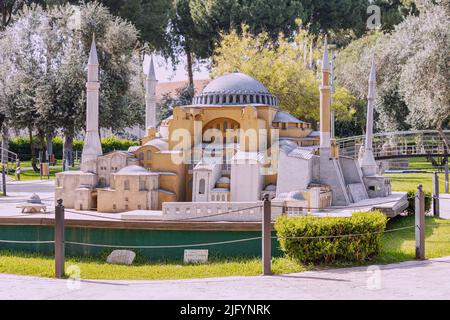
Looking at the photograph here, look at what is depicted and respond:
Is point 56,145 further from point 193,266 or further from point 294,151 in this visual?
point 193,266

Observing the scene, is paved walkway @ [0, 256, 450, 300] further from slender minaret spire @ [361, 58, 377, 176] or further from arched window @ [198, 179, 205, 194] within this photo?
slender minaret spire @ [361, 58, 377, 176]

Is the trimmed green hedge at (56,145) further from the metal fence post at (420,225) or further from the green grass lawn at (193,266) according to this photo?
the metal fence post at (420,225)

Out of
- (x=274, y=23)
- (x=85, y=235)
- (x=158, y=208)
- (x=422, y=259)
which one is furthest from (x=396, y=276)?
(x=274, y=23)

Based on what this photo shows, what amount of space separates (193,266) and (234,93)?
10.5 metres

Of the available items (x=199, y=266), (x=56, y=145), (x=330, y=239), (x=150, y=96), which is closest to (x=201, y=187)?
(x=199, y=266)

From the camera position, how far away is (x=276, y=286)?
10250 millimetres

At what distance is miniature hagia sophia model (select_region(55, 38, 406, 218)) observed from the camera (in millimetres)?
19234

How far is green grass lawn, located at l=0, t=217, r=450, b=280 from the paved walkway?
2.33 ft

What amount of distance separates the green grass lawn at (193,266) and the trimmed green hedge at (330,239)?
197mm

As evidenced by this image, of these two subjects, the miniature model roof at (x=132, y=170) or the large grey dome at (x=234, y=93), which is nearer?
the miniature model roof at (x=132, y=170)

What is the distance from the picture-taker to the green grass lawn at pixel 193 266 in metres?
12.1

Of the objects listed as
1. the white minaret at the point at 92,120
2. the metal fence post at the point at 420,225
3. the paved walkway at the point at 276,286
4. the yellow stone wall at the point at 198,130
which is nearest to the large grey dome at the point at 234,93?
the yellow stone wall at the point at 198,130

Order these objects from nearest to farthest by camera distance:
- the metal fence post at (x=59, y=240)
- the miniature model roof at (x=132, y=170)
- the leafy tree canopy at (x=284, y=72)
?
1. the metal fence post at (x=59, y=240)
2. the miniature model roof at (x=132, y=170)
3. the leafy tree canopy at (x=284, y=72)

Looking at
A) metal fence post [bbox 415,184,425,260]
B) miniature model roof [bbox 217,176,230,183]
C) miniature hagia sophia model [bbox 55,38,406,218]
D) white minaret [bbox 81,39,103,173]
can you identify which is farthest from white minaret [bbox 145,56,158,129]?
metal fence post [bbox 415,184,425,260]
